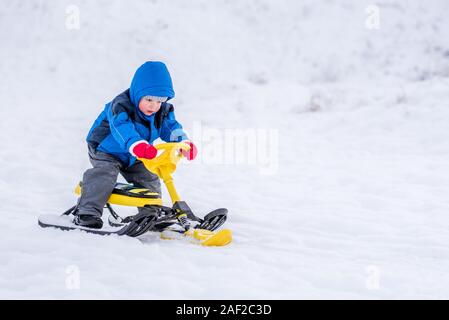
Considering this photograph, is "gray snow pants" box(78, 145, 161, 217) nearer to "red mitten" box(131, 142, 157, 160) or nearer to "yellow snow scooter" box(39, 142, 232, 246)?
"yellow snow scooter" box(39, 142, 232, 246)

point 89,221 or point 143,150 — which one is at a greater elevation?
point 143,150

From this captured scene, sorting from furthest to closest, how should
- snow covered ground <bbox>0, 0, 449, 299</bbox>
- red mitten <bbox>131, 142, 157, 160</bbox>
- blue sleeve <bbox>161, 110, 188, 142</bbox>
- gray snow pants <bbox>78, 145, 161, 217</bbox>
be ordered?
1. blue sleeve <bbox>161, 110, 188, 142</bbox>
2. gray snow pants <bbox>78, 145, 161, 217</bbox>
3. red mitten <bbox>131, 142, 157, 160</bbox>
4. snow covered ground <bbox>0, 0, 449, 299</bbox>

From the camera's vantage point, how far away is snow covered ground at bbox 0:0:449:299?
3.16 metres

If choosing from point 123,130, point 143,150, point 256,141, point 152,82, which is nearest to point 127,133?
point 123,130

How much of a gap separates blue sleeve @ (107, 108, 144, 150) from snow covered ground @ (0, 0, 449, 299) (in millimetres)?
679

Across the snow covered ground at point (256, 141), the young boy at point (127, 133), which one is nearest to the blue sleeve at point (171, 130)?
the young boy at point (127, 133)

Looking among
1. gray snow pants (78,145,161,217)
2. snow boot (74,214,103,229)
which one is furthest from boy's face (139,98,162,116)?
snow boot (74,214,103,229)

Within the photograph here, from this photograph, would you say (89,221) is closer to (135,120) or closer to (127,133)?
(127,133)

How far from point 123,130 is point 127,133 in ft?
0.15

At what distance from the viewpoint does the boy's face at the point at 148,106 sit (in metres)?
3.92

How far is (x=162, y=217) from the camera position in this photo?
3.77 m

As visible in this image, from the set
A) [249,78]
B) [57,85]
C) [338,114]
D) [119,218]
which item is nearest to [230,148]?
Result: [338,114]

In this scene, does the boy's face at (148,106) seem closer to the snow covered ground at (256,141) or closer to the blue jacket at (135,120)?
the blue jacket at (135,120)

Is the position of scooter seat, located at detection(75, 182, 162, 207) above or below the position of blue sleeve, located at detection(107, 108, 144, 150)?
below
